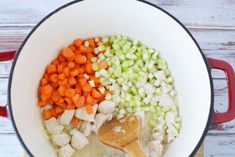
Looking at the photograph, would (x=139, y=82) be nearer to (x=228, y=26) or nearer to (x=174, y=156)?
(x=174, y=156)

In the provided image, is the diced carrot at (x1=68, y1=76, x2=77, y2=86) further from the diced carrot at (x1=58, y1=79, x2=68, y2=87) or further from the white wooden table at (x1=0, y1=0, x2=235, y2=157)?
the white wooden table at (x1=0, y1=0, x2=235, y2=157)

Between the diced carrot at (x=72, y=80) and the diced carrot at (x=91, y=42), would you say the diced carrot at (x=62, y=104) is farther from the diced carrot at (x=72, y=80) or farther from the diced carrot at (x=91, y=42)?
the diced carrot at (x=91, y=42)

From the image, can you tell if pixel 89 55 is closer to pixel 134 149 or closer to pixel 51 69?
pixel 51 69

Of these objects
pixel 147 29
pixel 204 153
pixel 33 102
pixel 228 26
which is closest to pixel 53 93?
pixel 33 102

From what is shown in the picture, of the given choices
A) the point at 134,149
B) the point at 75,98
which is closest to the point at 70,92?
the point at 75,98

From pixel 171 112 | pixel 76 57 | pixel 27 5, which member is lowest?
pixel 171 112

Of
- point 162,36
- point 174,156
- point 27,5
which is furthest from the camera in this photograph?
point 27,5

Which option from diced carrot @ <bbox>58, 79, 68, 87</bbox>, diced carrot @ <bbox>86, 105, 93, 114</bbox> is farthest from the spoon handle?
diced carrot @ <bbox>58, 79, 68, 87</bbox>
